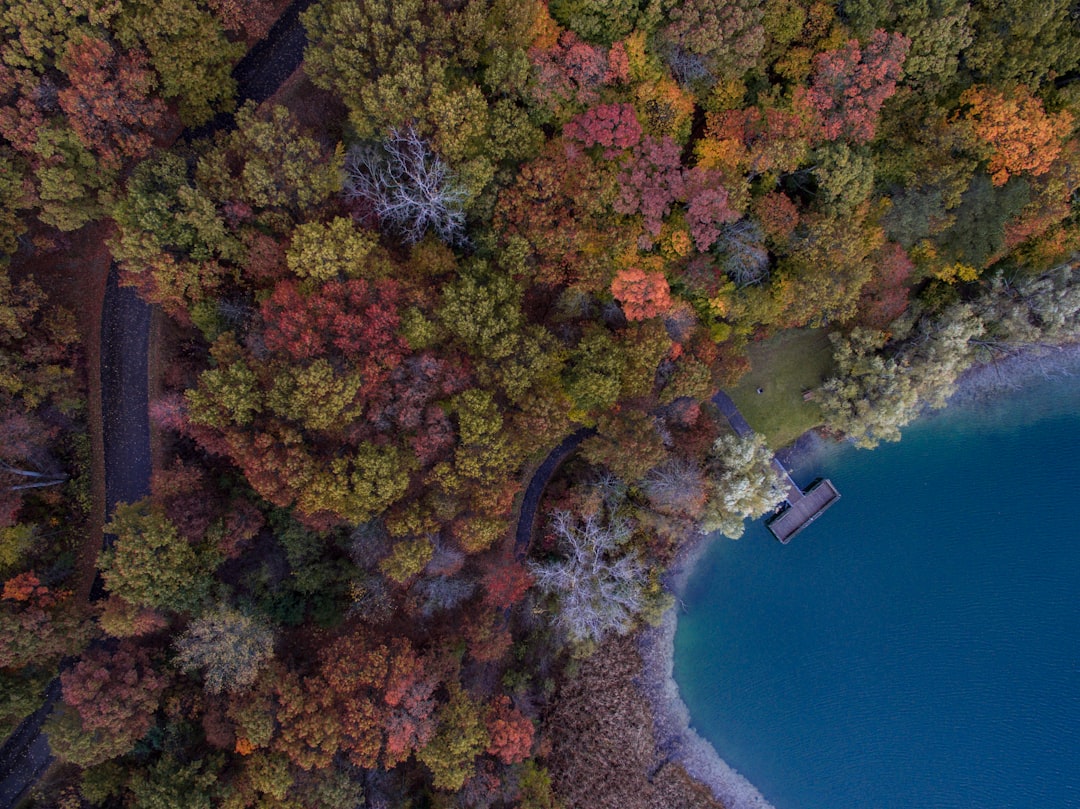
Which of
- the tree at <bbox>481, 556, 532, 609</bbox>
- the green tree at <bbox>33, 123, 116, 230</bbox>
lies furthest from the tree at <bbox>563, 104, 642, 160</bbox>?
the tree at <bbox>481, 556, 532, 609</bbox>

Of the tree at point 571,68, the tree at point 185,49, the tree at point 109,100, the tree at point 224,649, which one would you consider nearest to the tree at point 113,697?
the tree at point 224,649

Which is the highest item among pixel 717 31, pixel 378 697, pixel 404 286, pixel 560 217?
pixel 717 31

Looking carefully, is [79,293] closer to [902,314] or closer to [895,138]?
[895,138]

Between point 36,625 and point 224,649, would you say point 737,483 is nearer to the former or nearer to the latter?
point 224,649

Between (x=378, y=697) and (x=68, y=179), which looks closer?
(x=68, y=179)

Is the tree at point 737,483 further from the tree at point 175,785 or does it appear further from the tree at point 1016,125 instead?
the tree at point 175,785

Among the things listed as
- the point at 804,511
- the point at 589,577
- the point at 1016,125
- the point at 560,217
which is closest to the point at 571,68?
the point at 560,217

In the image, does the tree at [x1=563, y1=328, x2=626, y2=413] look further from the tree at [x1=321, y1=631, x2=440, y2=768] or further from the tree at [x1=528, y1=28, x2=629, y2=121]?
the tree at [x1=321, y1=631, x2=440, y2=768]
